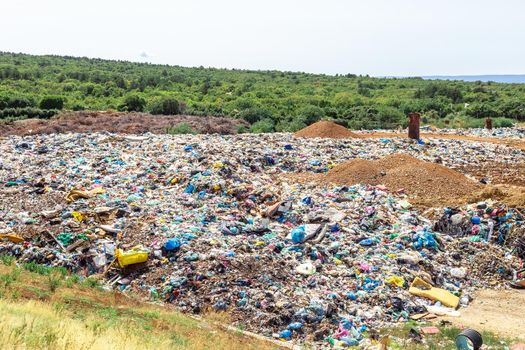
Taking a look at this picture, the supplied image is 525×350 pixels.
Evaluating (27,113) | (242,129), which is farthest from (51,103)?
(242,129)

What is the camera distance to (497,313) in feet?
22.7

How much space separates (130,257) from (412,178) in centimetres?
625

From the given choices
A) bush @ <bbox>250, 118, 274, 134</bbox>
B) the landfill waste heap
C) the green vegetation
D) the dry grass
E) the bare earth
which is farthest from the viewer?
the green vegetation

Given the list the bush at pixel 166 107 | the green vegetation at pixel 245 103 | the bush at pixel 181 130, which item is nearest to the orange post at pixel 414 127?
the green vegetation at pixel 245 103

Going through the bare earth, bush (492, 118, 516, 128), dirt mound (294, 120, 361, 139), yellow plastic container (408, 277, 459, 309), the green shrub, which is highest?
dirt mound (294, 120, 361, 139)

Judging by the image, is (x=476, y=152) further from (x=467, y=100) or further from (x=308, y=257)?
(x=467, y=100)

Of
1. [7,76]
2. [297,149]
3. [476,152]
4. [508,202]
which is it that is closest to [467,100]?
[476,152]

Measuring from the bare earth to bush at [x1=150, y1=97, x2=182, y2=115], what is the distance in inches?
836

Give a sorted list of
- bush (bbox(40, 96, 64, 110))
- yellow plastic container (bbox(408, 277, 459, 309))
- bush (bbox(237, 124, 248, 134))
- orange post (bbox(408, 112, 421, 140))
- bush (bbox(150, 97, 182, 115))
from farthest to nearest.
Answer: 1. bush (bbox(40, 96, 64, 110))
2. bush (bbox(150, 97, 182, 115))
3. bush (bbox(237, 124, 248, 134))
4. orange post (bbox(408, 112, 421, 140))
5. yellow plastic container (bbox(408, 277, 459, 309))

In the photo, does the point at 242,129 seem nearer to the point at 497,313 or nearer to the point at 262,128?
the point at 262,128

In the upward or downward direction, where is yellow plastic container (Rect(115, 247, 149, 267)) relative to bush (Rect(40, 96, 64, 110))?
downward

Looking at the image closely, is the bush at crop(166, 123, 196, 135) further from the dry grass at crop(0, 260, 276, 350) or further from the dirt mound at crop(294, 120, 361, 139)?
the dry grass at crop(0, 260, 276, 350)

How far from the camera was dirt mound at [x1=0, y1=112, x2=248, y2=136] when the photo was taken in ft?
64.3

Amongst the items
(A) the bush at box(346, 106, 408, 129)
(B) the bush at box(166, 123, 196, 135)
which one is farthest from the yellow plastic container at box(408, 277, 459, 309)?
(A) the bush at box(346, 106, 408, 129)
